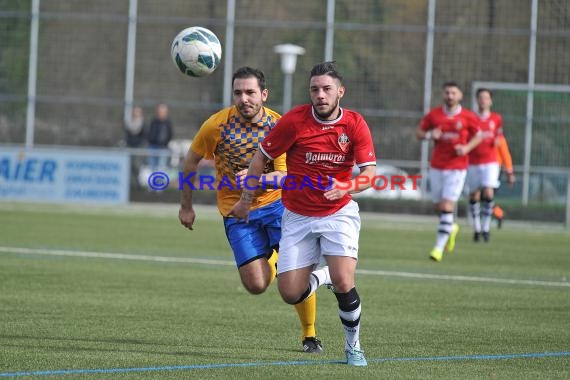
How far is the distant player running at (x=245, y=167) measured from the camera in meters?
9.84

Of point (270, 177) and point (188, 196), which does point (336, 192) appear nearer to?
point (270, 177)

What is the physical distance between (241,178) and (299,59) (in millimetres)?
24564

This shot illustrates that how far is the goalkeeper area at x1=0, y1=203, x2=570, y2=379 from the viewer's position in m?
8.52

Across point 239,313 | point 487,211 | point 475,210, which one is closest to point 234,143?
point 239,313

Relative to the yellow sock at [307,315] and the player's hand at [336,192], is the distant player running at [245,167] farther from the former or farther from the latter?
the player's hand at [336,192]

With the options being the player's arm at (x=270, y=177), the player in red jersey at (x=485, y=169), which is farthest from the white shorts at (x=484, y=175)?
the player's arm at (x=270, y=177)

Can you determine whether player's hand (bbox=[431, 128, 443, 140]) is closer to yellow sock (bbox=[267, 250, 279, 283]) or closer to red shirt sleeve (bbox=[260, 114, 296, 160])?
yellow sock (bbox=[267, 250, 279, 283])

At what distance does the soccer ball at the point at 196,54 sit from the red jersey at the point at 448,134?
8.25 metres

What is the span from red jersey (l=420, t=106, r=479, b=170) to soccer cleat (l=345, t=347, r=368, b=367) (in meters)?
10.3

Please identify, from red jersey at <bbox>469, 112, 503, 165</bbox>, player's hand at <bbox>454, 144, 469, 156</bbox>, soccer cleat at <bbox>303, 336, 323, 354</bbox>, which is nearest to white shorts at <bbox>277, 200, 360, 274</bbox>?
soccer cleat at <bbox>303, 336, 323, 354</bbox>

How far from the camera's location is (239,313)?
11523 millimetres

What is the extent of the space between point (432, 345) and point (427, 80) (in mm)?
23099

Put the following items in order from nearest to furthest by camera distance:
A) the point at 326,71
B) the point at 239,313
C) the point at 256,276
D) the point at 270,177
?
Result: the point at 326,71 → the point at 270,177 → the point at 256,276 → the point at 239,313

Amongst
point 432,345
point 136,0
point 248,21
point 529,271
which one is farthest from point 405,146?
point 432,345
